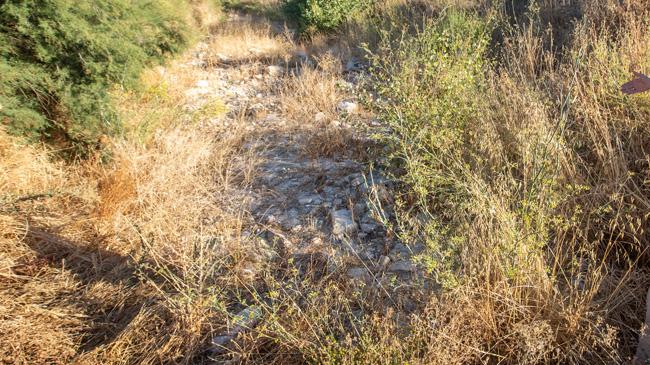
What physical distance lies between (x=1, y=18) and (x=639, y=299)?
4.39 metres

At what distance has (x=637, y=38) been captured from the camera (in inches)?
126

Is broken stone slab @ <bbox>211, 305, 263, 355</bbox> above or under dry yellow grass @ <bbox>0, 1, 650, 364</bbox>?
under

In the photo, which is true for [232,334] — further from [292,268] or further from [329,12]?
[329,12]

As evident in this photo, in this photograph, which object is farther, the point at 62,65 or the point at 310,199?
the point at 62,65

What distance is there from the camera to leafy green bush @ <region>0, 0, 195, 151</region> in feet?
10.5

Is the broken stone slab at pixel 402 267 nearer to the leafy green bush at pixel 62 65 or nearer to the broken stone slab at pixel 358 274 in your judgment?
the broken stone slab at pixel 358 274

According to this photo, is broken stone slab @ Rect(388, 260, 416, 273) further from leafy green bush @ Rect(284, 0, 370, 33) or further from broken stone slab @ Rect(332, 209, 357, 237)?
leafy green bush @ Rect(284, 0, 370, 33)

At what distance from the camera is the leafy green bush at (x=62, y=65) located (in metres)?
3.20

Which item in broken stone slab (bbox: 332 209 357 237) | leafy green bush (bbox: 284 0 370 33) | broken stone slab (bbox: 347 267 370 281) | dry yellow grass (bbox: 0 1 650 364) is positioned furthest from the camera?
leafy green bush (bbox: 284 0 370 33)

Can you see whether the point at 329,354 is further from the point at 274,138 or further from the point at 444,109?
the point at 274,138

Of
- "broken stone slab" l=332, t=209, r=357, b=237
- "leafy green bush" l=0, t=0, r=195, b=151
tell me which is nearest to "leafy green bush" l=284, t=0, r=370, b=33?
"leafy green bush" l=0, t=0, r=195, b=151

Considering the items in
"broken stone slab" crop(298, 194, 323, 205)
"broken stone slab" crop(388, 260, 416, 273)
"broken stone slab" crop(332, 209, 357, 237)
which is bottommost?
"broken stone slab" crop(298, 194, 323, 205)

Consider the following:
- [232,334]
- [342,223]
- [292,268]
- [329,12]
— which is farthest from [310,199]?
[329,12]

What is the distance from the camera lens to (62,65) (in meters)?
3.42
